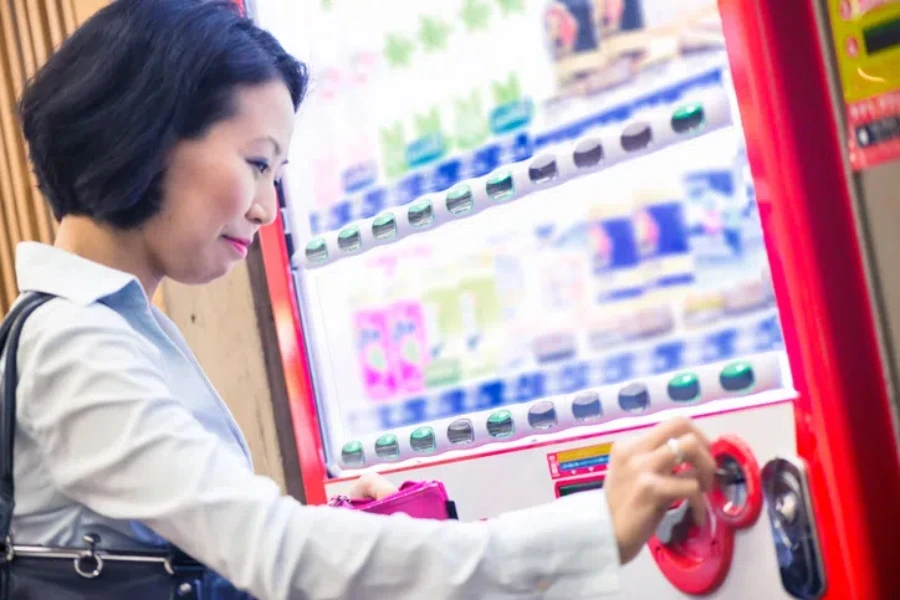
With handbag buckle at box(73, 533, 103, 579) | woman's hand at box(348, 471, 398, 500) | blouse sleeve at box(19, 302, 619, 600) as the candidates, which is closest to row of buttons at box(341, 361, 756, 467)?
woman's hand at box(348, 471, 398, 500)

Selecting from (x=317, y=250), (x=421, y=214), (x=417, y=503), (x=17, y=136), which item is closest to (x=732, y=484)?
(x=417, y=503)

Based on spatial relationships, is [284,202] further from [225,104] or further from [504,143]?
[225,104]

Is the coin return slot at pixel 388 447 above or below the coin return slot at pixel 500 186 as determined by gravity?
below

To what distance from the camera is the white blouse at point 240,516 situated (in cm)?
86

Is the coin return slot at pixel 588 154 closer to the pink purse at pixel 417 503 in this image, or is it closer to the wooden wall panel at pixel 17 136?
the pink purse at pixel 417 503

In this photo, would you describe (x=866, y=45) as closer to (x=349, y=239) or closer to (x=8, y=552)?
(x=349, y=239)

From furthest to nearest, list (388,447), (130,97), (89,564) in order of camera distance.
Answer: (388,447) < (130,97) < (89,564)

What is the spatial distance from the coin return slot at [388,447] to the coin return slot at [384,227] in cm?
33

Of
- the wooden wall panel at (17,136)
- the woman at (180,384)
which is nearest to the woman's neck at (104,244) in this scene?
the woman at (180,384)

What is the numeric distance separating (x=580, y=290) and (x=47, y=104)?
29.4 inches

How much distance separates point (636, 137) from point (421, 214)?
1.34 ft

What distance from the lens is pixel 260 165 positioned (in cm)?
119

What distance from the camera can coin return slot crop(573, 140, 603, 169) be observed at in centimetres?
132

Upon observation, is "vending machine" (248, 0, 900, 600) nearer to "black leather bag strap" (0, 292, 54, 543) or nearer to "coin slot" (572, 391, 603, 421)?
"coin slot" (572, 391, 603, 421)
